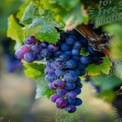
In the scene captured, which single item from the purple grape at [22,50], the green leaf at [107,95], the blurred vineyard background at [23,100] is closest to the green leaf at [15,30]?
the purple grape at [22,50]

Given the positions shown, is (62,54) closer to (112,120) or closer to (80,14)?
(80,14)

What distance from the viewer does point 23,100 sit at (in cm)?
245

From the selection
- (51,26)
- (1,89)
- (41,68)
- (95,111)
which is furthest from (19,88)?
(51,26)

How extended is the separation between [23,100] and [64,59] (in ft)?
5.02

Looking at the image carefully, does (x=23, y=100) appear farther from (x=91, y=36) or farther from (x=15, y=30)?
(x=91, y=36)

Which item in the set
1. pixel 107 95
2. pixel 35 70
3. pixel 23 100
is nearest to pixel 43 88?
pixel 35 70

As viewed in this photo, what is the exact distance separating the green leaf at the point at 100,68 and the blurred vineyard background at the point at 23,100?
0.84 feet

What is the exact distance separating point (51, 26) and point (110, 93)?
2.25ft

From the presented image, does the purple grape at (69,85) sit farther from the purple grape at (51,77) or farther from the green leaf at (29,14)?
the green leaf at (29,14)

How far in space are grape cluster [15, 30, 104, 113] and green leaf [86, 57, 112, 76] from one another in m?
0.02

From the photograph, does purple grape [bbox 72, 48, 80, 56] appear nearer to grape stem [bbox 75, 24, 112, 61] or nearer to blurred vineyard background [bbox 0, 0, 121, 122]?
grape stem [bbox 75, 24, 112, 61]

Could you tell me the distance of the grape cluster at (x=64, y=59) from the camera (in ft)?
3.10

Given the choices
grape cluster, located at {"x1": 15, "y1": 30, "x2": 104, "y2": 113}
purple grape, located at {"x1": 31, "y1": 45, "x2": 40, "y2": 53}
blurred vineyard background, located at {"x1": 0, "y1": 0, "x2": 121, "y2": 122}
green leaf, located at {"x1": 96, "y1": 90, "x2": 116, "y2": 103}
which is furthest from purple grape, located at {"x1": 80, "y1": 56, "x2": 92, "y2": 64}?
green leaf, located at {"x1": 96, "y1": 90, "x2": 116, "y2": 103}

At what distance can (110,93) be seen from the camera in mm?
1550
